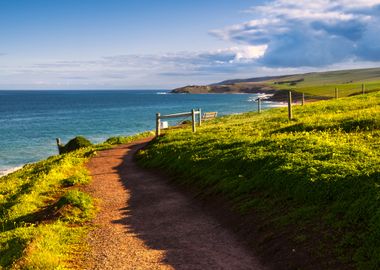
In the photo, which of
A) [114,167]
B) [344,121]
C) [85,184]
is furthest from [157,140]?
[344,121]

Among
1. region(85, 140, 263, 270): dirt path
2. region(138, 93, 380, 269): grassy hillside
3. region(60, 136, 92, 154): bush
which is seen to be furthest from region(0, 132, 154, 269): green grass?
region(60, 136, 92, 154): bush

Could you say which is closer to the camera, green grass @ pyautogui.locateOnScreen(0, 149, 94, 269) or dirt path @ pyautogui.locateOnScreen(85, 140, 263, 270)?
dirt path @ pyautogui.locateOnScreen(85, 140, 263, 270)

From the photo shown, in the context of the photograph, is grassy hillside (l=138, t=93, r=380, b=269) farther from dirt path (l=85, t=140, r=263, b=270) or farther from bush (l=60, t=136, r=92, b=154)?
bush (l=60, t=136, r=92, b=154)

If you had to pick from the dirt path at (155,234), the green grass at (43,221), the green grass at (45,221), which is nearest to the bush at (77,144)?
the green grass at (45,221)

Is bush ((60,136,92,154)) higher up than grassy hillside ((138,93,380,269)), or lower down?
lower down

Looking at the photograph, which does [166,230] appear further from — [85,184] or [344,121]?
[344,121]

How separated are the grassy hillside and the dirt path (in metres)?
1.21

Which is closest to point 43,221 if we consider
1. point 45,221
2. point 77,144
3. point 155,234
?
point 45,221

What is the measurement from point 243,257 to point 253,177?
208 inches

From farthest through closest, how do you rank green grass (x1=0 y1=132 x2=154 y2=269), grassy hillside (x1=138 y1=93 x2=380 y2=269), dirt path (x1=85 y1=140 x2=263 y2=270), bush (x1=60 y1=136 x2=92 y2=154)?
bush (x1=60 y1=136 x2=92 y2=154)
green grass (x1=0 y1=132 x2=154 y2=269)
dirt path (x1=85 y1=140 x2=263 y2=270)
grassy hillside (x1=138 y1=93 x2=380 y2=269)

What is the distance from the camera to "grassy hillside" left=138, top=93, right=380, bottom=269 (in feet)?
33.5

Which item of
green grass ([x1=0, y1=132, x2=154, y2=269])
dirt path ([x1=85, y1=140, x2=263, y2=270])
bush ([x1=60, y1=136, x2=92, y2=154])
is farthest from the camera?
bush ([x1=60, y1=136, x2=92, y2=154])

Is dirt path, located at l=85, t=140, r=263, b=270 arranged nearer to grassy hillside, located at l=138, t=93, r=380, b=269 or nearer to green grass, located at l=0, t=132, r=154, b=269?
green grass, located at l=0, t=132, r=154, b=269

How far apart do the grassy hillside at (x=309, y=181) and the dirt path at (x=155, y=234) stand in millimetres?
1212
